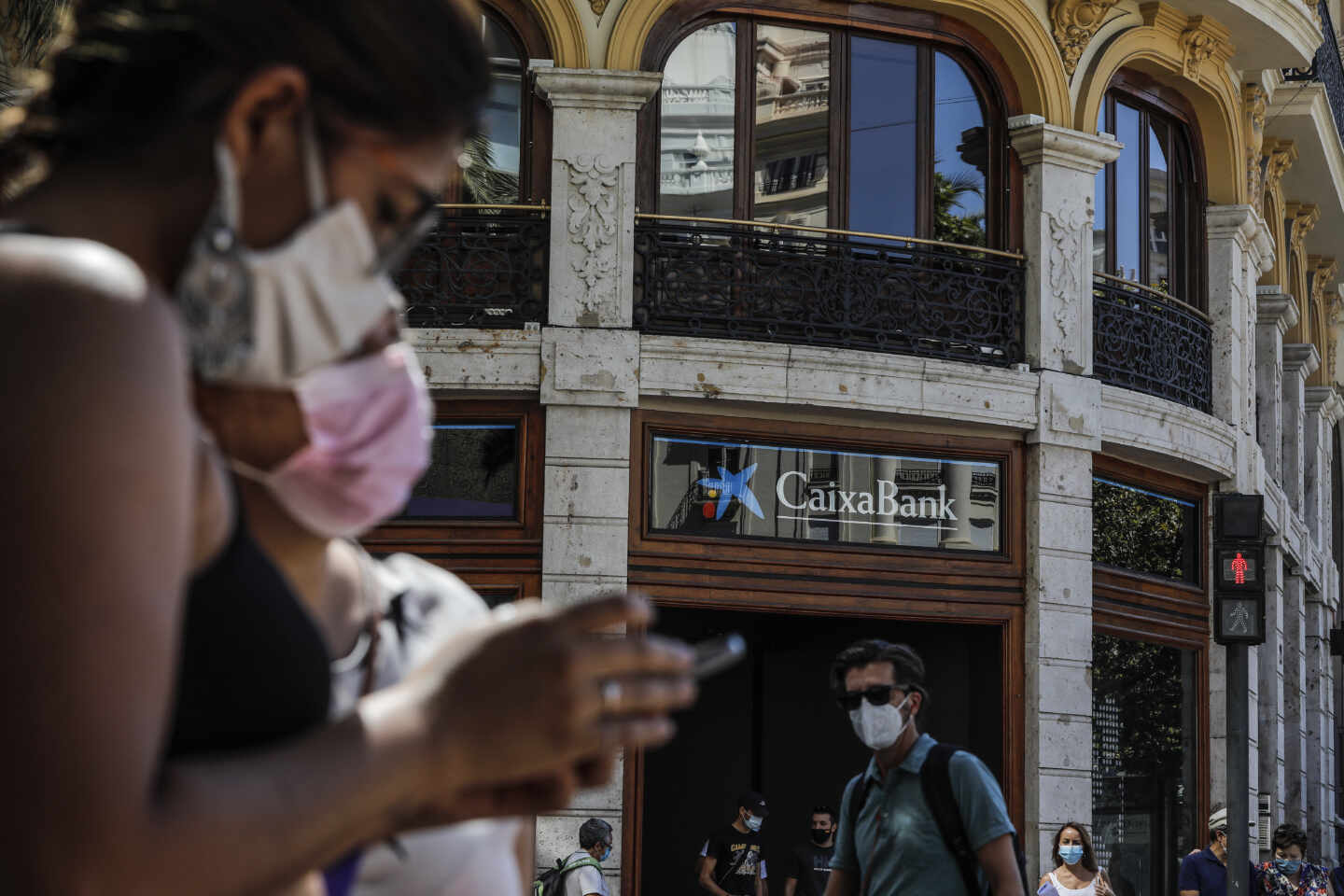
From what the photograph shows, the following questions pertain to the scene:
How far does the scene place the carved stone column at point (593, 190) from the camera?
14.5 meters

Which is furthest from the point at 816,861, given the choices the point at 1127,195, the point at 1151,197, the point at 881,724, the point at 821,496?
the point at 881,724

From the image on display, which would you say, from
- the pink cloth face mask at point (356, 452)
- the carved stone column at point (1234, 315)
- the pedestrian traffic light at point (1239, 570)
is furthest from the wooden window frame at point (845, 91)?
the pink cloth face mask at point (356, 452)

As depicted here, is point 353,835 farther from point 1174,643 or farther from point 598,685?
point 1174,643

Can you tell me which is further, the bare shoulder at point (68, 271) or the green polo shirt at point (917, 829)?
the green polo shirt at point (917, 829)

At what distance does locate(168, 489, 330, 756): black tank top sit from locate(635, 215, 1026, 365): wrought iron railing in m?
13.2

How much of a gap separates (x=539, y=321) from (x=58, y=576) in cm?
1359

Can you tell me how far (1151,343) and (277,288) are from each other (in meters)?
16.4

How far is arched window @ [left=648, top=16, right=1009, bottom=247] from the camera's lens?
50.7 ft

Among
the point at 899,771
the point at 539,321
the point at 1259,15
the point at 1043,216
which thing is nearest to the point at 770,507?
the point at 539,321

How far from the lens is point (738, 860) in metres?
14.1

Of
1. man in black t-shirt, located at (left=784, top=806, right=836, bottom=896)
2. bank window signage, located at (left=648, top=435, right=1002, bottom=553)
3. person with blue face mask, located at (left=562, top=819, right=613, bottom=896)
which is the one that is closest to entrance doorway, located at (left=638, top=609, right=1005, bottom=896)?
bank window signage, located at (left=648, top=435, right=1002, bottom=553)

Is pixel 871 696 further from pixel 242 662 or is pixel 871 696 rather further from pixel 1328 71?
pixel 1328 71

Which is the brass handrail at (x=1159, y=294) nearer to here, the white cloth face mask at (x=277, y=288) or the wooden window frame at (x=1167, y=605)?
the wooden window frame at (x=1167, y=605)

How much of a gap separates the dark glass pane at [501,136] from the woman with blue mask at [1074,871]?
682cm
